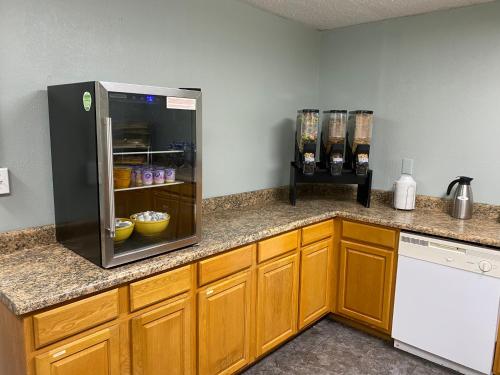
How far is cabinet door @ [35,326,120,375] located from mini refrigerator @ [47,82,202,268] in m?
0.28

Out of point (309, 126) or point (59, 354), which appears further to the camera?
point (309, 126)

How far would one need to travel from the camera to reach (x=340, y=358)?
2.43m

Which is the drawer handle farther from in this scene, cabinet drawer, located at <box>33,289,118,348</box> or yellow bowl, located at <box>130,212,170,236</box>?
yellow bowl, located at <box>130,212,170,236</box>

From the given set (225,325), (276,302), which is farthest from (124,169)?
(276,302)

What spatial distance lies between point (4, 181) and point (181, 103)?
82cm

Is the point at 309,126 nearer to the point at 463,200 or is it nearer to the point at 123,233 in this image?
the point at 463,200

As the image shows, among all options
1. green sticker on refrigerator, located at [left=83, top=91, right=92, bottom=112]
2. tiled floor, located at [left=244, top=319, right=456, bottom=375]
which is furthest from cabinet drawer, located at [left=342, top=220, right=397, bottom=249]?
green sticker on refrigerator, located at [left=83, top=91, right=92, bottom=112]

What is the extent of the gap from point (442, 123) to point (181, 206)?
1.96m

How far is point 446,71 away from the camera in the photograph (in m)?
2.66

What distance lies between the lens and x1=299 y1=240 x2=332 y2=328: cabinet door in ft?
8.21

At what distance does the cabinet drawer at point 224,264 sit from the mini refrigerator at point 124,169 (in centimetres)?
14

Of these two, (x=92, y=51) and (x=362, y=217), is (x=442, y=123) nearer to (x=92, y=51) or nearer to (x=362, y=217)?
(x=362, y=217)

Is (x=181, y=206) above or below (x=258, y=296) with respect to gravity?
above

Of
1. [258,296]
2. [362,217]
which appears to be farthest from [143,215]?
[362,217]
